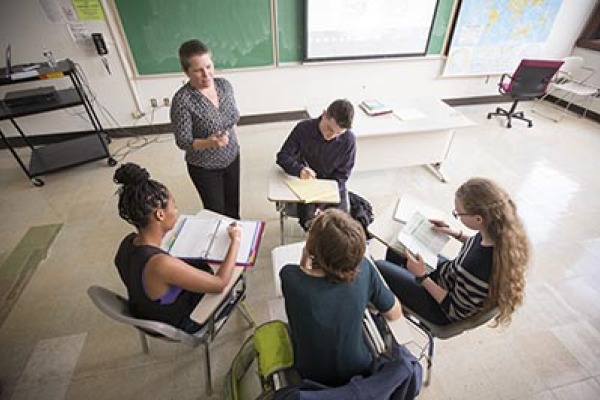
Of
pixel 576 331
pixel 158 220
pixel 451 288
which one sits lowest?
pixel 576 331

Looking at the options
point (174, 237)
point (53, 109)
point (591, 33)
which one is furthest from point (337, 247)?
point (591, 33)

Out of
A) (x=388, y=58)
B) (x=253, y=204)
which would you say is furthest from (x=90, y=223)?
(x=388, y=58)

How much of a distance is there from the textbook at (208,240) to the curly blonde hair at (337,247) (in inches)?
18.9

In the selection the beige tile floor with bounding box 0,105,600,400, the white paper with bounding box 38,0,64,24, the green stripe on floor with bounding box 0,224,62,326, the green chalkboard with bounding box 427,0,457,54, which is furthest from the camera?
the green chalkboard with bounding box 427,0,457,54

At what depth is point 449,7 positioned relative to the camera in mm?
3879

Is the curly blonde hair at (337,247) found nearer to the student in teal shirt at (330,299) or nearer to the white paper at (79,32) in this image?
the student in teal shirt at (330,299)

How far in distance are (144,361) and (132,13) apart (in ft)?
11.1

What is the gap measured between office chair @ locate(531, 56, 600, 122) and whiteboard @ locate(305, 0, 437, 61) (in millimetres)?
2062

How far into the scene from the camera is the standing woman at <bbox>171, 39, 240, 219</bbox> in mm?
1623

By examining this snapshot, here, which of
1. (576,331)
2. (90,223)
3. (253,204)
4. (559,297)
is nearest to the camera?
(576,331)

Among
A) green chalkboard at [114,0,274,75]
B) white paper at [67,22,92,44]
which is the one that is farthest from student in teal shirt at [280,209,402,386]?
white paper at [67,22,92,44]

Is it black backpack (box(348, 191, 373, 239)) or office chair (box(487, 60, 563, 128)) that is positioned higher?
office chair (box(487, 60, 563, 128))

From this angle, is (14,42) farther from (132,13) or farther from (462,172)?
(462,172)

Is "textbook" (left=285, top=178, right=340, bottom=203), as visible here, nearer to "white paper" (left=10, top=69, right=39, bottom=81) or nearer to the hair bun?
the hair bun
